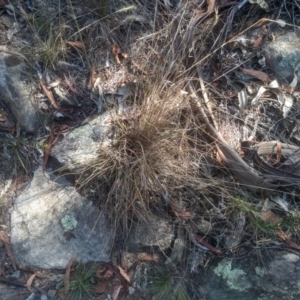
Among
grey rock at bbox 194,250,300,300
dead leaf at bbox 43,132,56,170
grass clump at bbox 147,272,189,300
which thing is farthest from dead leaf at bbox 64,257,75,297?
grey rock at bbox 194,250,300,300

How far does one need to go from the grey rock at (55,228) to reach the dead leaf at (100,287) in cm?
12

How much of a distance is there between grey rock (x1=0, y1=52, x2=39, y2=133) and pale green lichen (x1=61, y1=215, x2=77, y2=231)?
0.51 meters

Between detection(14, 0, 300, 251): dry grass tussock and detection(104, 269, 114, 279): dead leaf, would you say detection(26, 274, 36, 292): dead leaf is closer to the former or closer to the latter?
detection(104, 269, 114, 279): dead leaf

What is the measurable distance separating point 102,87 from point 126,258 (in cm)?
92

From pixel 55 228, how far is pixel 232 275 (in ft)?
2.98

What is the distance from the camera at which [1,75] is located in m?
2.79

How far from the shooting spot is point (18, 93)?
279cm

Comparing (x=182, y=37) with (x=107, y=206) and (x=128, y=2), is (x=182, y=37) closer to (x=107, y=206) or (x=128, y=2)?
(x=128, y=2)

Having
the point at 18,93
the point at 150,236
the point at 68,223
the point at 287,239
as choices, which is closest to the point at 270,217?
the point at 287,239

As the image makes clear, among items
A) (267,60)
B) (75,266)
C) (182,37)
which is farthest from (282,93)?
(75,266)

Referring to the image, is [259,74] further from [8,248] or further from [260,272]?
[8,248]

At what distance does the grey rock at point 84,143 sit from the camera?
8.71ft

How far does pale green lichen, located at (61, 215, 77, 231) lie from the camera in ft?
8.62

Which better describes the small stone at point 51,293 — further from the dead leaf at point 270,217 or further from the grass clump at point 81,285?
the dead leaf at point 270,217
